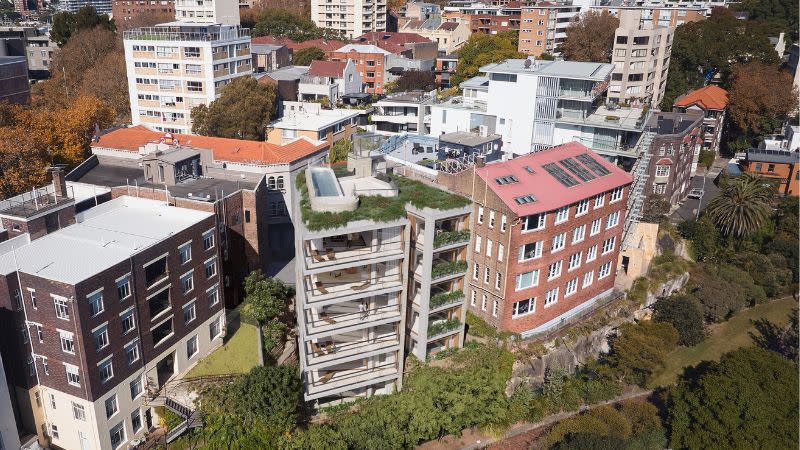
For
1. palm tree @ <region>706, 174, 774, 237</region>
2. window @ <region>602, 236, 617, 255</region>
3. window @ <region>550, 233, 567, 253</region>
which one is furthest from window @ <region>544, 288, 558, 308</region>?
palm tree @ <region>706, 174, 774, 237</region>

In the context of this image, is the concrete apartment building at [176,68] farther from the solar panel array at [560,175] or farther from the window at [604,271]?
the window at [604,271]

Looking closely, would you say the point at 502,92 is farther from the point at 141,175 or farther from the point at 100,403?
the point at 100,403

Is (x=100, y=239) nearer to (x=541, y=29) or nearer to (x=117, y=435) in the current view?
(x=117, y=435)

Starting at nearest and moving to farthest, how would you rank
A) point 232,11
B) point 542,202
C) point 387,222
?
point 387,222 → point 542,202 → point 232,11

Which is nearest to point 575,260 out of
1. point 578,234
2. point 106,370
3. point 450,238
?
point 578,234

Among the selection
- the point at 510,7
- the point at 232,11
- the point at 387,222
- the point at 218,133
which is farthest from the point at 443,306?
the point at 510,7
